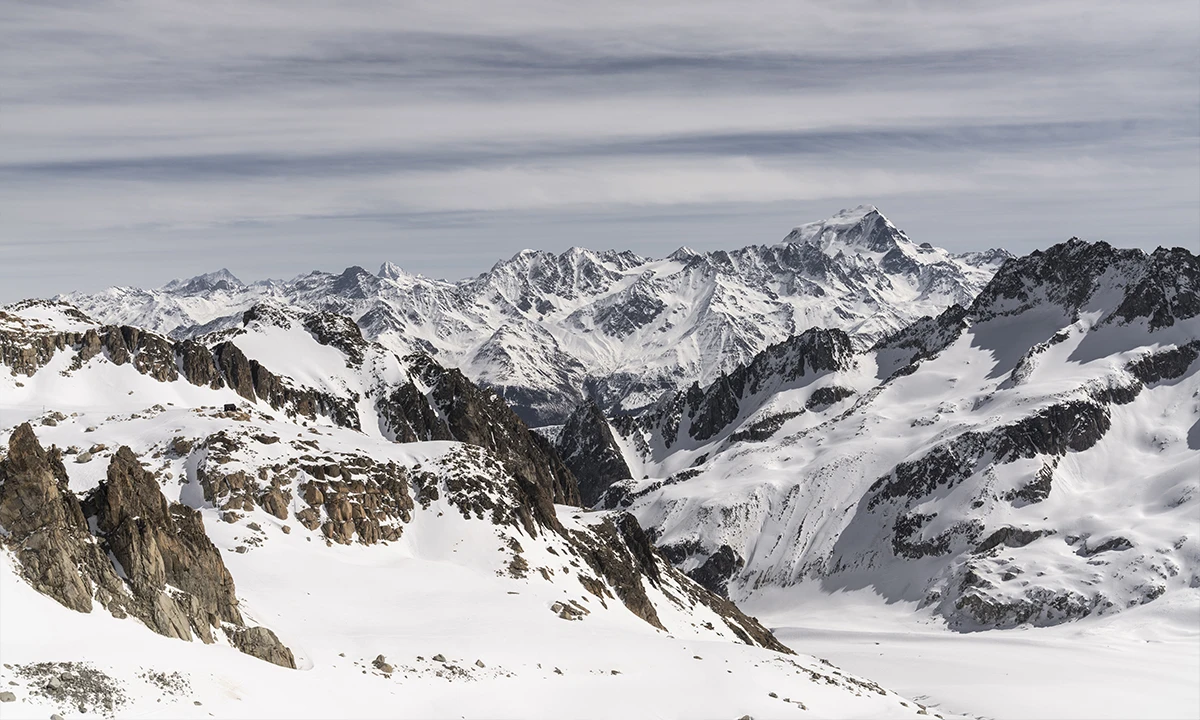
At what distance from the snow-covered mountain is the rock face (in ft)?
0.38

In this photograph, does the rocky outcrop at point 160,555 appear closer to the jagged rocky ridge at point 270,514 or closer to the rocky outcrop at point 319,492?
the jagged rocky ridge at point 270,514

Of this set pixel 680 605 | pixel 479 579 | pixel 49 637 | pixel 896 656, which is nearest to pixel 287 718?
pixel 49 637

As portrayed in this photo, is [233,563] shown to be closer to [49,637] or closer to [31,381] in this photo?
[49,637]

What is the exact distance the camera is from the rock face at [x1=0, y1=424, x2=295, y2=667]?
43500mm

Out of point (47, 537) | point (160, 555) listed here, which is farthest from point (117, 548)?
point (47, 537)

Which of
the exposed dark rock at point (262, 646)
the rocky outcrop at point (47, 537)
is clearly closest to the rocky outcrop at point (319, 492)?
the exposed dark rock at point (262, 646)

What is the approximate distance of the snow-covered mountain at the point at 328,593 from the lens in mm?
41812

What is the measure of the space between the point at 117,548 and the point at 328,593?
25.5m

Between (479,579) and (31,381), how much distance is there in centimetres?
12227

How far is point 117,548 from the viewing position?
48.6 m

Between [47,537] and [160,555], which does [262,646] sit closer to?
[160,555]

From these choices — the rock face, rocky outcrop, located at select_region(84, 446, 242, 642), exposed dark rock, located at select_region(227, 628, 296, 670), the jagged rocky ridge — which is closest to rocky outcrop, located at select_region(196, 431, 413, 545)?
the jagged rocky ridge

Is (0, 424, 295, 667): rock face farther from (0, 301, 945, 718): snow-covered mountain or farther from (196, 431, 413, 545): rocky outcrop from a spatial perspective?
(196, 431, 413, 545): rocky outcrop

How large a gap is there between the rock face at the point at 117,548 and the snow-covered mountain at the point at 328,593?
0.12 meters
